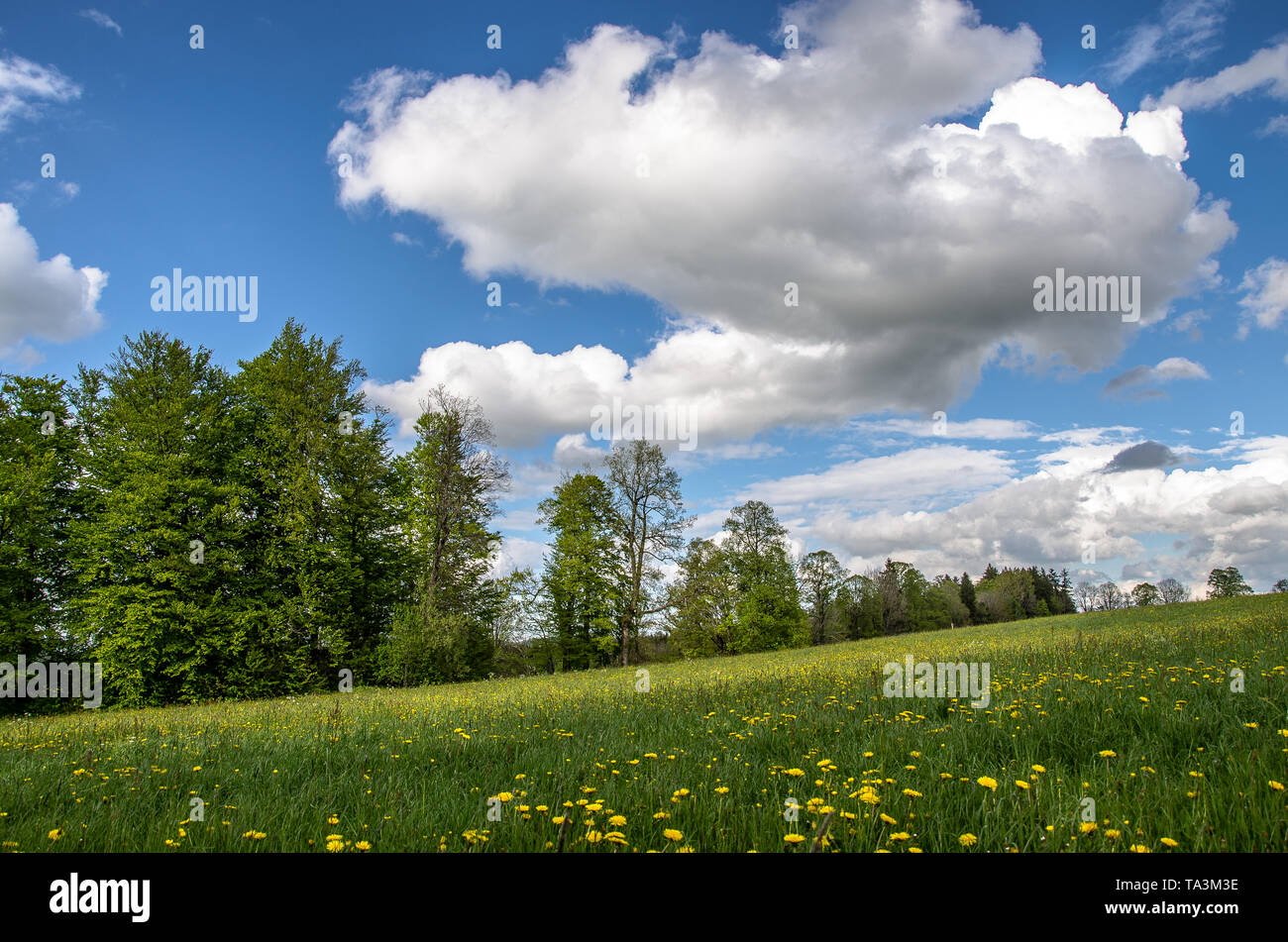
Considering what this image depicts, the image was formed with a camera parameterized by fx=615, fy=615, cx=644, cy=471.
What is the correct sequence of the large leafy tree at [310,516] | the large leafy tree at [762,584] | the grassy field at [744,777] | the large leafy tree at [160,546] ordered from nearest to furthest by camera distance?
the grassy field at [744,777], the large leafy tree at [160,546], the large leafy tree at [310,516], the large leafy tree at [762,584]

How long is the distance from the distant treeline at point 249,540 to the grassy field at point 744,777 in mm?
20313

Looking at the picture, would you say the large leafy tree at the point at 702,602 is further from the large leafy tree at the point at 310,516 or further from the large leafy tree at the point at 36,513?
the large leafy tree at the point at 36,513

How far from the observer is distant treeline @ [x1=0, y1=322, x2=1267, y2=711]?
81.9ft

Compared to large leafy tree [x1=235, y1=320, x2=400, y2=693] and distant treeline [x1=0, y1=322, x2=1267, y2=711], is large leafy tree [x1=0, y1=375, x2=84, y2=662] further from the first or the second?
large leafy tree [x1=235, y1=320, x2=400, y2=693]

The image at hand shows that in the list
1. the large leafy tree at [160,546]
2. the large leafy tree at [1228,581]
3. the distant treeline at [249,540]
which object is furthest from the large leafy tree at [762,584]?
the large leafy tree at [1228,581]

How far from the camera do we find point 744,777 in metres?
4.41

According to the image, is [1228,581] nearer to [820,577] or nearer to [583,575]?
[820,577]

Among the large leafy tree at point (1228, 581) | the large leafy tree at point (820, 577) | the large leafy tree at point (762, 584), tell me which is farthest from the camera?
the large leafy tree at point (1228, 581)

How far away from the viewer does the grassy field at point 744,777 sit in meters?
3.23

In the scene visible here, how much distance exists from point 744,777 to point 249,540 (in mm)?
30388
